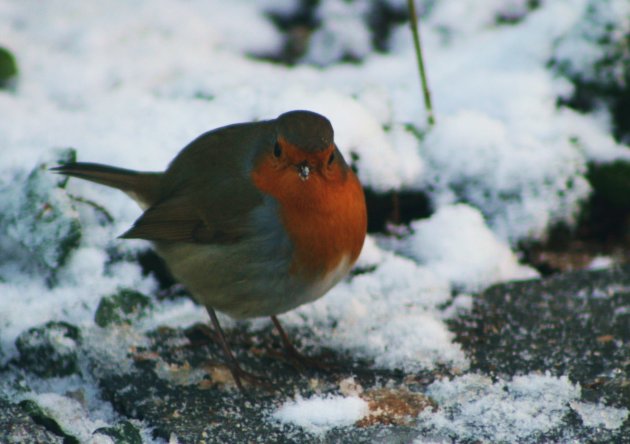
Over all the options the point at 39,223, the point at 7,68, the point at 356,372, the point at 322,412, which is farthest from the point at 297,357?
the point at 7,68

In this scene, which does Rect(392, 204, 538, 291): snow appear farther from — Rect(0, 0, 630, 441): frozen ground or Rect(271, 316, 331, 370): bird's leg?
Rect(271, 316, 331, 370): bird's leg

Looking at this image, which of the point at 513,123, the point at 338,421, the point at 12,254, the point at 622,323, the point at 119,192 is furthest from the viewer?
the point at 513,123

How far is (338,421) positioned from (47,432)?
75 cm

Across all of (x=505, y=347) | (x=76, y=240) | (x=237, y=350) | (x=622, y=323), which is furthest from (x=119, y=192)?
(x=622, y=323)

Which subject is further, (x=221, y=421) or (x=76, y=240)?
(x=76, y=240)

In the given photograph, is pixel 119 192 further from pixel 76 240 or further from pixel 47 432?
pixel 47 432

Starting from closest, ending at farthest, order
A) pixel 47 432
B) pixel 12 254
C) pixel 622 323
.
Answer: pixel 47 432 → pixel 622 323 → pixel 12 254

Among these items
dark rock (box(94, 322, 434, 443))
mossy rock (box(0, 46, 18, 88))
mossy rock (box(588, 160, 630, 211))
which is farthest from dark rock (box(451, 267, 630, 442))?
mossy rock (box(0, 46, 18, 88))

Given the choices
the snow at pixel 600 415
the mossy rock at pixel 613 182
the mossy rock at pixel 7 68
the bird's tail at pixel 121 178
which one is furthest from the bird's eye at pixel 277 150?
the mossy rock at pixel 7 68

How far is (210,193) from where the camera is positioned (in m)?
2.91

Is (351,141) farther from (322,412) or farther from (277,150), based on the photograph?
(322,412)

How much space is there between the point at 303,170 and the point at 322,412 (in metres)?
0.68

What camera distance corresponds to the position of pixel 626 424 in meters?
2.38

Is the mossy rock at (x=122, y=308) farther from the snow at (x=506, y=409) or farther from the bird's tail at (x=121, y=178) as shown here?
the snow at (x=506, y=409)
